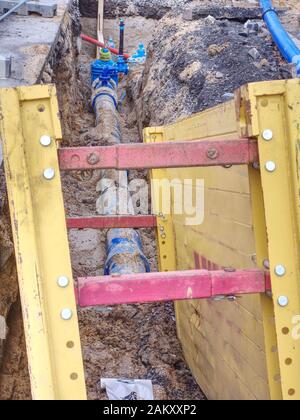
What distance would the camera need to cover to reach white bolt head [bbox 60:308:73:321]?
5.36ft

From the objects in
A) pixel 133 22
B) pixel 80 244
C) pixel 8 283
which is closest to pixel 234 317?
pixel 8 283

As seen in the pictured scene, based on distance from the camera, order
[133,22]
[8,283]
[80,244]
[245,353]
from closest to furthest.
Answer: [245,353], [8,283], [80,244], [133,22]

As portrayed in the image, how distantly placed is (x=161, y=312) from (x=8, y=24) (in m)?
4.01

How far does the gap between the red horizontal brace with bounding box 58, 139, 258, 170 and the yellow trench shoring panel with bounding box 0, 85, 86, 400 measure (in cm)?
14

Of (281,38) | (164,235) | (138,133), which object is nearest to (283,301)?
(164,235)

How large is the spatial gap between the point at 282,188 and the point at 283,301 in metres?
0.29

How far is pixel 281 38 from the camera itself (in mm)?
7156

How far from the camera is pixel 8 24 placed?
714cm

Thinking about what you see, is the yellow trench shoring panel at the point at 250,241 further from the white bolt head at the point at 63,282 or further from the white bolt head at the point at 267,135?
the white bolt head at the point at 63,282

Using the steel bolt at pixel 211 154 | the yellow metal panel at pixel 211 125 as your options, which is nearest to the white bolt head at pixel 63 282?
the steel bolt at pixel 211 154

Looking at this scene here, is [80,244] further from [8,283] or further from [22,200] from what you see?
[22,200]

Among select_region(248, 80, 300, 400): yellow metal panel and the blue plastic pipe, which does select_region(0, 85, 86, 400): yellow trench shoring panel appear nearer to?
select_region(248, 80, 300, 400): yellow metal panel

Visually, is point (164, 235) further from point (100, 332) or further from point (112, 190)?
point (112, 190)

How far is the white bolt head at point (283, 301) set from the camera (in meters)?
1.68
